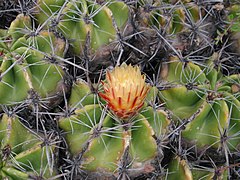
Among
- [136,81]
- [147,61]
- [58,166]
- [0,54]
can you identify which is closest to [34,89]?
[0,54]

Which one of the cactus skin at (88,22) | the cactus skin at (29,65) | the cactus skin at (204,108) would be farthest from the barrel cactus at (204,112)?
the cactus skin at (29,65)

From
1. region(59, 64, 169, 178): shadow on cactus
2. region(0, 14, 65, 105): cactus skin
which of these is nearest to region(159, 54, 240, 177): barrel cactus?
region(59, 64, 169, 178): shadow on cactus

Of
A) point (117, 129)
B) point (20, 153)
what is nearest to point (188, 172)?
point (117, 129)

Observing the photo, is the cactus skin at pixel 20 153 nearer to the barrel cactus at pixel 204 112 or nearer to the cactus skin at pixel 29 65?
the cactus skin at pixel 29 65

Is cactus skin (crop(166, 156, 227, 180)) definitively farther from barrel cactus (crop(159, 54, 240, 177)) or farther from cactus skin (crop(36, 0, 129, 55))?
cactus skin (crop(36, 0, 129, 55))

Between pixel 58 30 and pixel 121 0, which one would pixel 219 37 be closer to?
pixel 121 0

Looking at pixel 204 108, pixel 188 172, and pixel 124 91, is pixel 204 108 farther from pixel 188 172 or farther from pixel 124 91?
pixel 124 91
